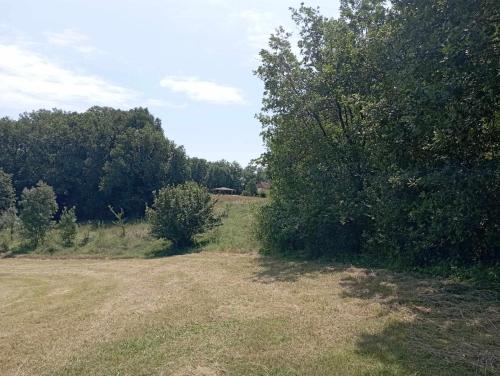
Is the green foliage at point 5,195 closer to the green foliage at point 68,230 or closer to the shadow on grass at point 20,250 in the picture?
the shadow on grass at point 20,250

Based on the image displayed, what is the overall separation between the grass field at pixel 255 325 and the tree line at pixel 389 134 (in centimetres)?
156

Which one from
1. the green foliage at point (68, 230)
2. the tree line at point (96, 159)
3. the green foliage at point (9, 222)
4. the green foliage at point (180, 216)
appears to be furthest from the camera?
the tree line at point (96, 159)

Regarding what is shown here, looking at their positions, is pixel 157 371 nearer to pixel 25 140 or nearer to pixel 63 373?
pixel 63 373

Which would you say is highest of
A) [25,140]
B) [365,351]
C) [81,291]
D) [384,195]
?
[25,140]

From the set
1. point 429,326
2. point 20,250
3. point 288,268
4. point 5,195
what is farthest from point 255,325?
point 5,195

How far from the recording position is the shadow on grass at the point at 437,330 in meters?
4.78

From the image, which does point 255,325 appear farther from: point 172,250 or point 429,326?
point 172,250

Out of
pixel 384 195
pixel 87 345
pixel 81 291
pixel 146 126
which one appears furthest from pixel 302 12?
pixel 146 126

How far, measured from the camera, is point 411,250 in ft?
36.1

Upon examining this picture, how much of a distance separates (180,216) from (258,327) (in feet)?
44.4

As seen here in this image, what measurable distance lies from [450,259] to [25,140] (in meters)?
50.9

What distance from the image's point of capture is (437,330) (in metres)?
5.91

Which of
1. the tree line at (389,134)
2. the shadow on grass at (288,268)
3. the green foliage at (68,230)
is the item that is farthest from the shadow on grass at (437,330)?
the green foliage at (68,230)

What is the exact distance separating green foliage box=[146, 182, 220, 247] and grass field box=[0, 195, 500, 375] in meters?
7.15
